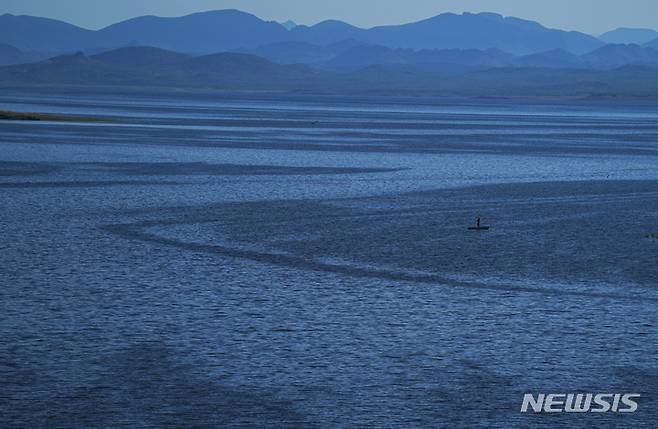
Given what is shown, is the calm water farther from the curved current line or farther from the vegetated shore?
the vegetated shore

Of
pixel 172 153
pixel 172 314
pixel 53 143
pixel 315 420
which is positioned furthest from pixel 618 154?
pixel 315 420

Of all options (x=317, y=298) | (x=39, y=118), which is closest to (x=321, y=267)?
(x=317, y=298)

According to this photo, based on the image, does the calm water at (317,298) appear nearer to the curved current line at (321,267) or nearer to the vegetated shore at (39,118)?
the curved current line at (321,267)

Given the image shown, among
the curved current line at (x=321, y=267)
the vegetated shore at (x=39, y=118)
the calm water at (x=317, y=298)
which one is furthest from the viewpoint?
the vegetated shore at (x=39, y=118)

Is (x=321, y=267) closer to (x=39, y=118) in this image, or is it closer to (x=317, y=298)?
(x=317, y=298)

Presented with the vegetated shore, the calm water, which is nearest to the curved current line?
the calm water

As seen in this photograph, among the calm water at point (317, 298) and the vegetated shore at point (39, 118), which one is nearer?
the calm water at point (317, 298)

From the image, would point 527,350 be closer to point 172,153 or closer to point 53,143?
point 172,153

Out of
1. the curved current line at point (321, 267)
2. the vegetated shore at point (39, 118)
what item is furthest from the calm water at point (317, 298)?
the vegetated shore at point (39, 118)
